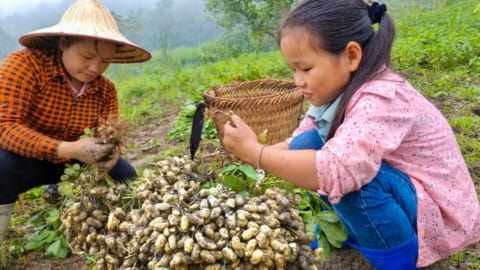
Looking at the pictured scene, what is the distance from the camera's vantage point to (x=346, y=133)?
3.97 feet

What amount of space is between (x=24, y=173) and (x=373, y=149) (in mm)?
1589

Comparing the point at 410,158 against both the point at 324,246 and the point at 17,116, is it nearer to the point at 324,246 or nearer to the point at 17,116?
the point at 324,246

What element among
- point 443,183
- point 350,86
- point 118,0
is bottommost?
point 118,0

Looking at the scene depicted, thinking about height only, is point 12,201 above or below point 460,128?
below

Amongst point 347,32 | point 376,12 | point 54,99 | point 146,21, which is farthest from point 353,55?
point 146,21

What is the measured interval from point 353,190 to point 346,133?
0.19 meters

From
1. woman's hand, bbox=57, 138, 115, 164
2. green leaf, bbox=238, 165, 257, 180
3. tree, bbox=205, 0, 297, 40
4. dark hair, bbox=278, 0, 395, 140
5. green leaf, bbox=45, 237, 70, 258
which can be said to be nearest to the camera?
dark hair, bbox=278, 0, 395, 140

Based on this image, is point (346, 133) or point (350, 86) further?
point (350, 86)

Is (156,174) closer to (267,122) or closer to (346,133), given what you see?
(346,133)

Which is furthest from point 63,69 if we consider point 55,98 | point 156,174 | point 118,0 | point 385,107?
point 118,0

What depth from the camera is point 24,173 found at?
1.99 meters

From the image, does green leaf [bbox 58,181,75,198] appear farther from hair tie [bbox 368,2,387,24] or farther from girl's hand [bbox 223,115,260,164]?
hair tie [bbox 368,2,387,24]

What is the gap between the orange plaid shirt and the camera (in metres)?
1.81

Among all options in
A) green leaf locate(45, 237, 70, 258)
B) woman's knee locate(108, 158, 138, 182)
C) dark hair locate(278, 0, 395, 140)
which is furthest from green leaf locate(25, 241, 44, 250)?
dark hair locate(278, 0, 395, 140)
